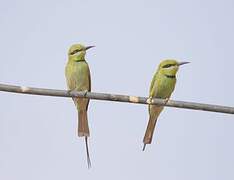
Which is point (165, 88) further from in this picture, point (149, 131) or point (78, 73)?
point (78, 73)

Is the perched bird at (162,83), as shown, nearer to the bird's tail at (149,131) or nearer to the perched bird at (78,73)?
the bird's tail at (149,131)

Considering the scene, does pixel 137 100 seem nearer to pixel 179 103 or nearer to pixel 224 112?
pixel 179 103

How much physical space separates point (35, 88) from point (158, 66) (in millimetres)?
1625

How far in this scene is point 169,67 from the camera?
3.71 metres

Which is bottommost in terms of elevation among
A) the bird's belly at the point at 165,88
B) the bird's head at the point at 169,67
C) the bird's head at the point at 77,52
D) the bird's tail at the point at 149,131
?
the bird's tail at the point at 149,131

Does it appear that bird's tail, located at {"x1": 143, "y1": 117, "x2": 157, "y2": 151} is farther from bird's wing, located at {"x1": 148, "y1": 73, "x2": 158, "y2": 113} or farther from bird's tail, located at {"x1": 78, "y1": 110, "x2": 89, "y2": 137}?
bird's tail, located at {"x1": 78, "y1": 110, "x2": 89, "y2": 137}

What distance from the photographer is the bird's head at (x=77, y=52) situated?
3785mm

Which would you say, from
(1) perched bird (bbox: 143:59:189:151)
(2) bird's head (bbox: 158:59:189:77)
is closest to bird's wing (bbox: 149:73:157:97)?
(1) perched bird (bbox: 143:59:189:151)

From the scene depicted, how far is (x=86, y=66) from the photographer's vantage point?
3.89 m

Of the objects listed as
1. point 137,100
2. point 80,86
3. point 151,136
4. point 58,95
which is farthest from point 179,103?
point 80,86

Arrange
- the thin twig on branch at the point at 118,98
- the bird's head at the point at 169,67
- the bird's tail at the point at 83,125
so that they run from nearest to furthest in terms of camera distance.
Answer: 1. the thin twig on branch at the point at 118,98
2. the bird's tail at the point at 83,125
3. the bird's head at the point at 169,67

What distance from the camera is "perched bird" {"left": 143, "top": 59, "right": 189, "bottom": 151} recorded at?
3.68 meters

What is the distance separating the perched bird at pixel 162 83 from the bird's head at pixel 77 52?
21.6 inches

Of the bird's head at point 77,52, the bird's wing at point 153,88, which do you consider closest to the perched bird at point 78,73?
the bird's head at point 77,52
